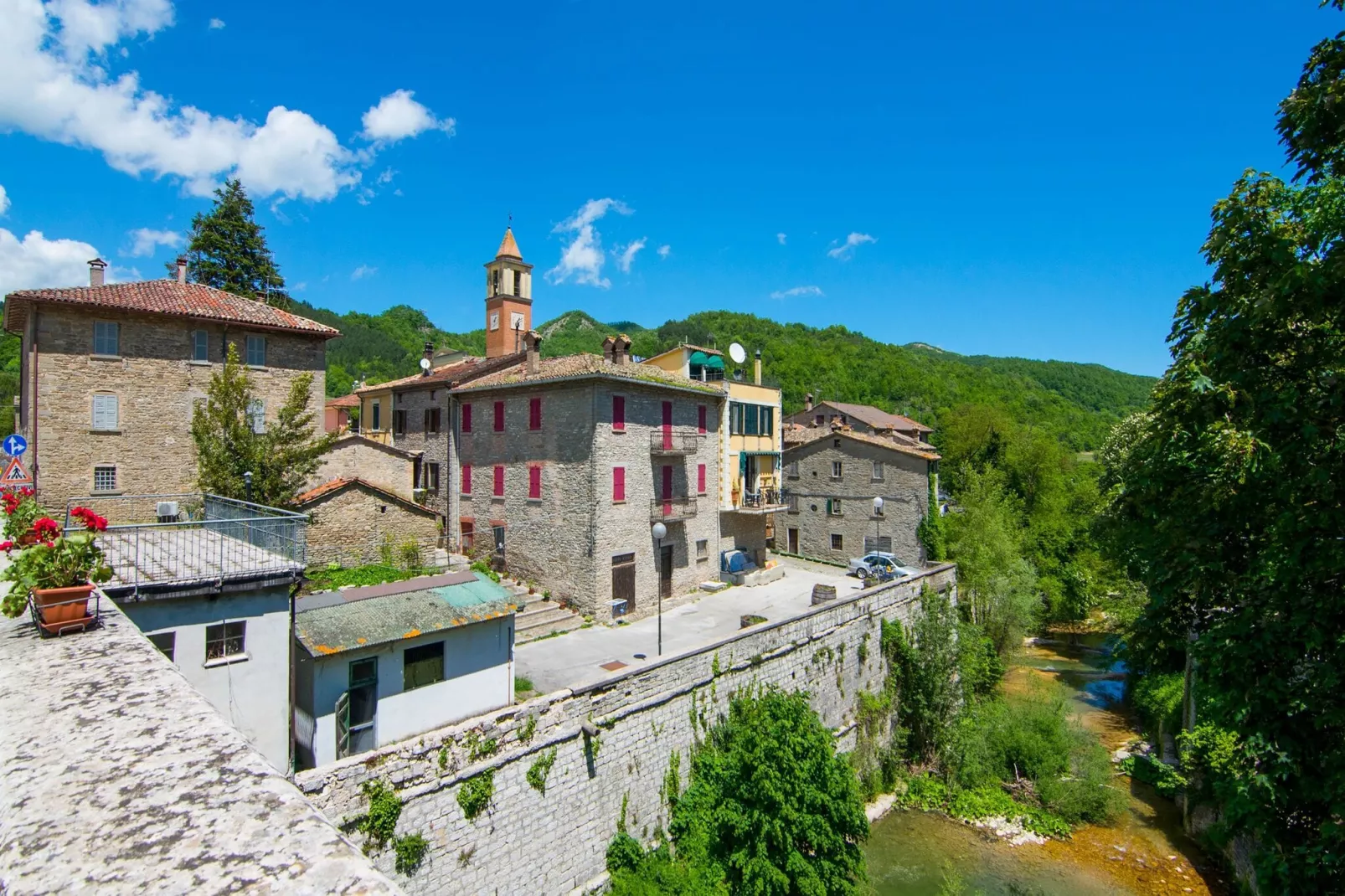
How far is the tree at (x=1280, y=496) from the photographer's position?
6.71 metres

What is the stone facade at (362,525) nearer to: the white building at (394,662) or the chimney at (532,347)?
the chimney at (532,347)

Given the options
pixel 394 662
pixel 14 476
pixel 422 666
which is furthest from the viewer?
pixel 14 476

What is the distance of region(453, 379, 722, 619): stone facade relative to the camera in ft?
73.1

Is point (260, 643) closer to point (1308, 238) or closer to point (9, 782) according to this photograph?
point (9, 782)

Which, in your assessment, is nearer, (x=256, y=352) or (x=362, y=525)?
(x=362, y=525)

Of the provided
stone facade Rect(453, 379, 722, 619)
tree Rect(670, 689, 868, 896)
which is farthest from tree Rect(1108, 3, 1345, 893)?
stone facade Rect(453, 379, 722, 619)

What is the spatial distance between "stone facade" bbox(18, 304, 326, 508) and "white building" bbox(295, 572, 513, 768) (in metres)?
13.9

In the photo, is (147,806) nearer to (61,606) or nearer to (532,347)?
(61,606)

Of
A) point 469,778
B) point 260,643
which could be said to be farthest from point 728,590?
point 260,643

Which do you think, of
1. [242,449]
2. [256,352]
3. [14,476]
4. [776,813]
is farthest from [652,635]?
[256,352]

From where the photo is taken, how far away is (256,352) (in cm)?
2317

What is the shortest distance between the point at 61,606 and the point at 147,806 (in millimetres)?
3729

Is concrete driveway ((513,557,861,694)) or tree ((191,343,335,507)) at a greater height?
tree ((191,343,335,507))

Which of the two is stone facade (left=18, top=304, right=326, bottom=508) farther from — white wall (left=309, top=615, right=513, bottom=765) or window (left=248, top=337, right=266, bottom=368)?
white wall (left=309, top=615, right=513, bottom=765)
